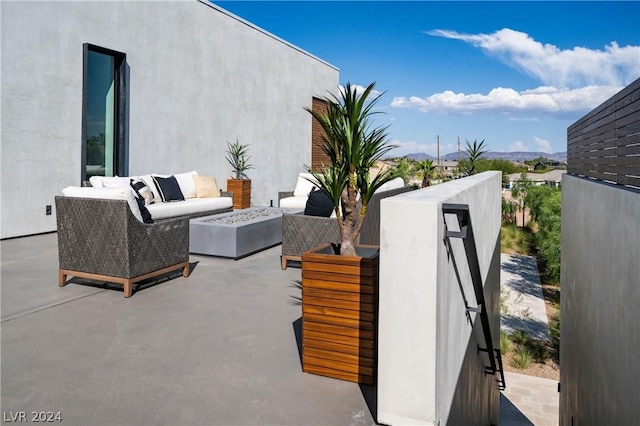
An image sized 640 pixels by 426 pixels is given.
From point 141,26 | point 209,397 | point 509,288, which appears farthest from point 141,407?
point 509,288

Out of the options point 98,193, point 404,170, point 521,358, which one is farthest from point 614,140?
point 404,170

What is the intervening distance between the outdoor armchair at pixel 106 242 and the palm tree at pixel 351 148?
5.25ft

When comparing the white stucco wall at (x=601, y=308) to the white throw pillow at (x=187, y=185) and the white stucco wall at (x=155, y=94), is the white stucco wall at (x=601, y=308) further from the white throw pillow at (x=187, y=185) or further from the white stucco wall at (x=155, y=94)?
the white throw pillow at (x=187, y=185)

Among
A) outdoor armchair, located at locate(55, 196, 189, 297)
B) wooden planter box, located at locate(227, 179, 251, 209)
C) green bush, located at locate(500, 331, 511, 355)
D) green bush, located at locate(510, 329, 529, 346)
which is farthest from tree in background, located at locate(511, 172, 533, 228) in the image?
outdoor armchair, located at locate(55, 196, 189, 297)

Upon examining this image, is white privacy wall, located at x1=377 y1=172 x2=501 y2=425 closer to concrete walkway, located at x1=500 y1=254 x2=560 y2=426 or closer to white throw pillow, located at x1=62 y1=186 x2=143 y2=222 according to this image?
white throw pillow, located at x1=62 y1=186 x2=143 y2=222

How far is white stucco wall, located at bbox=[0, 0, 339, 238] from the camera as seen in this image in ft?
19.8

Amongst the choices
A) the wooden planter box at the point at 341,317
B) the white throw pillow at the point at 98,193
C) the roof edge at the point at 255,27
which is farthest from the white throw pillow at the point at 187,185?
the wooden planter box at the point at 341,317

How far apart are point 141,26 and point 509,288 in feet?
29.6

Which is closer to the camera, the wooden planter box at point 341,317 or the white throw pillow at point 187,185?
the wooden planter box at point 341,317

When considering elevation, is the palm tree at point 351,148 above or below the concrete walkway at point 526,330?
above

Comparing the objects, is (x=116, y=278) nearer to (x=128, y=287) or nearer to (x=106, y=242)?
(x=128, y=287)

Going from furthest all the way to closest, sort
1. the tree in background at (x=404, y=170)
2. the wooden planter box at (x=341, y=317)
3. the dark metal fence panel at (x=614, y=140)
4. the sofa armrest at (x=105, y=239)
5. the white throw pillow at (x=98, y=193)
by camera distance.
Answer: the tree in background at (x=404, y=170) → the white throw pillow at (x=98, y=193) → the sofa armrest at (x=105, y=239) → the dark metal fence panel at (x=614, y=140) → the wooden planter box at (x=341, y=317)

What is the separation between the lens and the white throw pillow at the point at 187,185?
736cm

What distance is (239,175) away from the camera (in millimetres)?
10648
